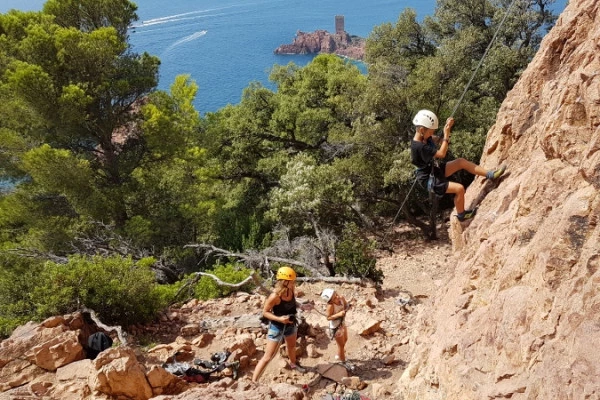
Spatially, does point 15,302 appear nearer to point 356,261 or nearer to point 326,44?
point 356,261

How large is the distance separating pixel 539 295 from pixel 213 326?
6970 mm

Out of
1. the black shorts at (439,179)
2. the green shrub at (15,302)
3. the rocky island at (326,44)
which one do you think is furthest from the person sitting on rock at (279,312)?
the rocky island at (326,44)

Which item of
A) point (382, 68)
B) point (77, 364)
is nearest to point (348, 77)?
point (382, 68)

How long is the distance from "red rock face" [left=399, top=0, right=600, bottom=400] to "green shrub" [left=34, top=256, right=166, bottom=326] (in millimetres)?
6425

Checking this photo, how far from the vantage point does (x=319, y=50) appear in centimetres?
7694

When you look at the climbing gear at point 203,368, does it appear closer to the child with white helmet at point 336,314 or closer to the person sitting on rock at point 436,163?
the child with white helmet at point 336,314

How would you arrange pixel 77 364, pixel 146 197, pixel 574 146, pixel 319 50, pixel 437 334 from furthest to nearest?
pixel 319 50, pixel 146 197, pixel 77 364, pixel 437 334, pixel 574 146

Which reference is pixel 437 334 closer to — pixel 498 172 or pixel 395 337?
pixel 498 172

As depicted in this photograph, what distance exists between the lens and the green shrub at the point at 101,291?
29.7 ft

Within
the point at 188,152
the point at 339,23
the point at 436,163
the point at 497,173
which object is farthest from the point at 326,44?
the point at 497,173

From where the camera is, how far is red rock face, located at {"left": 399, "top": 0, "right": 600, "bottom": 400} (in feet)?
11.0

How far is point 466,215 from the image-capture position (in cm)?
638

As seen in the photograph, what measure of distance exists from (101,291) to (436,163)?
7102 mm

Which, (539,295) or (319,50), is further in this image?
(319,50)
